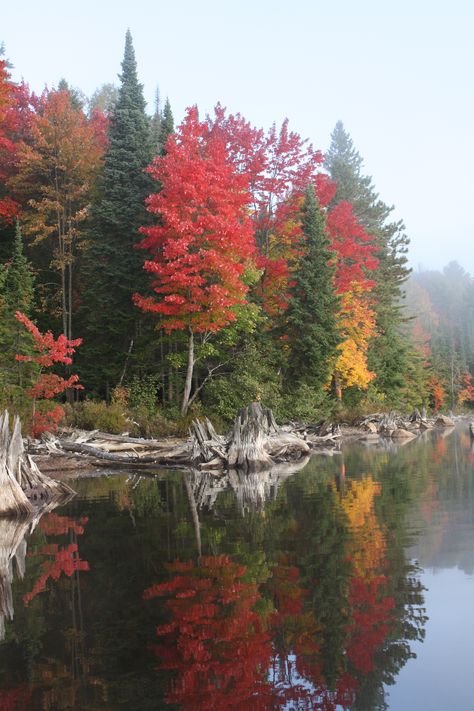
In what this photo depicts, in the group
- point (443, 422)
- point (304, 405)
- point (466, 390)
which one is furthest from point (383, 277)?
point (466, 390)

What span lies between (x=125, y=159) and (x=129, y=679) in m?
34.5

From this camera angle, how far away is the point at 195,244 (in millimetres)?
27656

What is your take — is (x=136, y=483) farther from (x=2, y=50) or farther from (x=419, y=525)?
(x=2, y=50)

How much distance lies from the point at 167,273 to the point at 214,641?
72.4ft

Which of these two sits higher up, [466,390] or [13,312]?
[13,312]

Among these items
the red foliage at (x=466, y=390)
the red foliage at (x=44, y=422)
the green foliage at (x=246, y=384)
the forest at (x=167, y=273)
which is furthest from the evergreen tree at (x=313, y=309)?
the red foliage at (x=466, y=390)

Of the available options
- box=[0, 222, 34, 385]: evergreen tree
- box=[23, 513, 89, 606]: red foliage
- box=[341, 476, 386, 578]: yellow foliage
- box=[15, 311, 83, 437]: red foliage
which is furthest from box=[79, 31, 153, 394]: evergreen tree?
box=[23, 513, 89, 606]: red foliage

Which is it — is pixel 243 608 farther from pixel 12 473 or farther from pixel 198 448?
pixel 198 448

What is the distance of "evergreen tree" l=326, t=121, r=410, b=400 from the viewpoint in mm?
50562

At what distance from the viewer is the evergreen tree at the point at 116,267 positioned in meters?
33.0

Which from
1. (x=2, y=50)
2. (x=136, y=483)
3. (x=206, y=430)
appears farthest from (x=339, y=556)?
(x=2, y=50)

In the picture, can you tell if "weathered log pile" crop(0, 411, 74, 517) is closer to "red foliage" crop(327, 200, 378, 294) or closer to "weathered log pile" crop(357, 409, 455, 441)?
"weathered log pile" crop(357, 409, 455, 441)

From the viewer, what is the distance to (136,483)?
18469 mm

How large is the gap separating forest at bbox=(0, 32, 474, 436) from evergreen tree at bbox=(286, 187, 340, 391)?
0.08 meters
